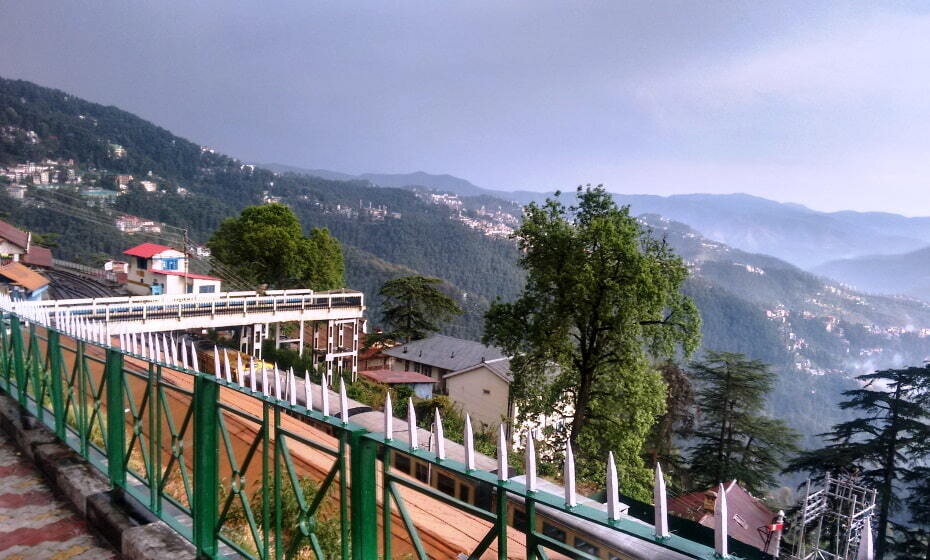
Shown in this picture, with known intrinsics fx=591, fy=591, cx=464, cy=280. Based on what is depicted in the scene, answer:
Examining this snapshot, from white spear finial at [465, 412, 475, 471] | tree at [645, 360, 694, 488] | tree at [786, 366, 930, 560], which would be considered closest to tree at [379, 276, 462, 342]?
tree at [645, 360, 694, 488]

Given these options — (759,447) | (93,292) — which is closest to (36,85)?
(93,292)

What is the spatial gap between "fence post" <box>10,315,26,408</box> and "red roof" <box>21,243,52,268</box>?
34.7m

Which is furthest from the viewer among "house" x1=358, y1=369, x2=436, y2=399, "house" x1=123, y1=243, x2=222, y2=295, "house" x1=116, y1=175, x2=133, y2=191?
"house" x1=116, y1=175, x2=133, y2=191

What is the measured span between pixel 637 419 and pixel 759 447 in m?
13.8

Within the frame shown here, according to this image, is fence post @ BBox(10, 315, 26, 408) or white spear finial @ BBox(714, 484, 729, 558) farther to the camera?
fence post @ BBox(10, 315, 26, 408)

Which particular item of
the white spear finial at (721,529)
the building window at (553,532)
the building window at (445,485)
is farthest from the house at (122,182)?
the white spear finial at (721,529)

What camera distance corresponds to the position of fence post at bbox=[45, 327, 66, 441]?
496cm

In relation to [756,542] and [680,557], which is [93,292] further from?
[680,557]

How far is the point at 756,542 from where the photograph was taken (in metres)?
16.4

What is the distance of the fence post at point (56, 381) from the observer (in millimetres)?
4957

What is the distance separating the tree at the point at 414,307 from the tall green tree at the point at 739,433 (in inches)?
635

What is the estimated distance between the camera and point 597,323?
49.4 ft

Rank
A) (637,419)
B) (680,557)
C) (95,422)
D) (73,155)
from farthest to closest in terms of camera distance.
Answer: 1. (73,155)
2. (637,419)
3. (95,422)
4. (680,557)

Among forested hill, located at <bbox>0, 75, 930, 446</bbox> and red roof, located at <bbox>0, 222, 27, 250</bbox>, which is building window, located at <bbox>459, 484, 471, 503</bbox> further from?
forested hill, located at <bbox>0, 75, 930, 446</bbox>
